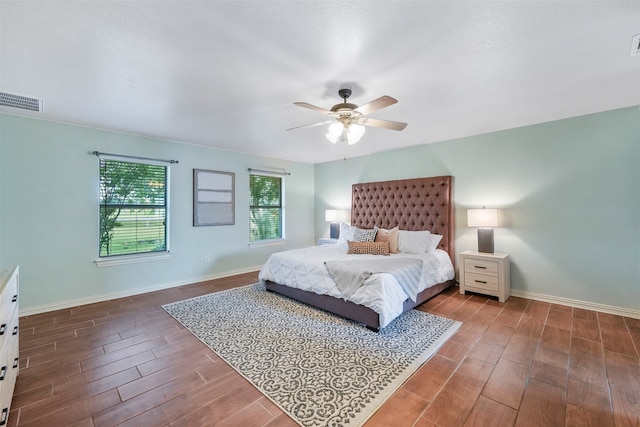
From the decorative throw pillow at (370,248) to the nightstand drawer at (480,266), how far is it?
3.71 ft

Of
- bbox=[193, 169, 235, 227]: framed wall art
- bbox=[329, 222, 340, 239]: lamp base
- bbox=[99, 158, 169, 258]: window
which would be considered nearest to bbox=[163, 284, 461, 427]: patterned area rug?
bbox=[99, 158, 169, 258]: window

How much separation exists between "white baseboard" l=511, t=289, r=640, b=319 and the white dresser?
4.98 meters

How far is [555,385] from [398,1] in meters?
2.71

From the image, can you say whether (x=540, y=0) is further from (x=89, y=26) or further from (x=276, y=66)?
(x=89, y=26)

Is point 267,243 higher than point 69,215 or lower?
lower

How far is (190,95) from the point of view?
2623 mm

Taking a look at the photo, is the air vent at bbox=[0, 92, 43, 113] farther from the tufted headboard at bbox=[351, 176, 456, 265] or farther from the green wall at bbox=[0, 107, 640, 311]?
the tufted headboard at bbox=[351, 176, 456, 265]

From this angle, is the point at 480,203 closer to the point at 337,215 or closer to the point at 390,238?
the point at 390,238

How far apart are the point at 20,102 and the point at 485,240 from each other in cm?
574

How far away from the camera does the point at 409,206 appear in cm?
462

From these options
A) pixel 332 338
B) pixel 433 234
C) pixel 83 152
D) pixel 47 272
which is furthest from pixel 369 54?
pixel 47 272

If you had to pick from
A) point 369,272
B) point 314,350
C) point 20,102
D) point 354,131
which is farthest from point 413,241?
point 20,102

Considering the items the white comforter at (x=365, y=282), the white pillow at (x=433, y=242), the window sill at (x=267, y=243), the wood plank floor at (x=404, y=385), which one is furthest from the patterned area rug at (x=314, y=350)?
the window sill at (x=267, y=243)

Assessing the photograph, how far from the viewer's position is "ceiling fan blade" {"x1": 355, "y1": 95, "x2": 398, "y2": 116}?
6.80 ft
